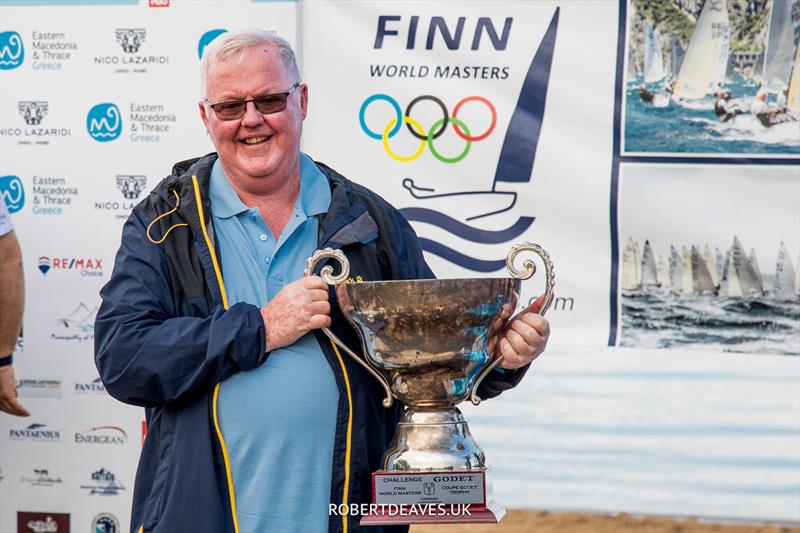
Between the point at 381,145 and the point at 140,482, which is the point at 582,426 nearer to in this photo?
the point at 381,145

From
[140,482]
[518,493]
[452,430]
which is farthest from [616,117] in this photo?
[140,482]

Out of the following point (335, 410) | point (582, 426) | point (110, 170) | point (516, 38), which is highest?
point (516, 38)

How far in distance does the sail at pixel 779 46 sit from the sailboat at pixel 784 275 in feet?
1.83

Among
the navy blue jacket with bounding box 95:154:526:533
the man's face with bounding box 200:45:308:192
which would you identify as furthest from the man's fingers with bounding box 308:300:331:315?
the man's face with bounding box 200:45:308:192

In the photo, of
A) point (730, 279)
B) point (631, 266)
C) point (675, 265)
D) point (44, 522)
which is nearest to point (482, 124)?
point (631, 266)

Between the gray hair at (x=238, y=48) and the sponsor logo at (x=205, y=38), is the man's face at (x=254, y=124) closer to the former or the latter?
the gray hair at (x=238, y=48)

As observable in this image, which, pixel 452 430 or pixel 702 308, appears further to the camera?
pixel 702 308

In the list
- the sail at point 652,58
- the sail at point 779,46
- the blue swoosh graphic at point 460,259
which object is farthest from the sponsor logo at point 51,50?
the sail at point 779,46

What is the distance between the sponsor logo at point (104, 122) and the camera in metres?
4.11

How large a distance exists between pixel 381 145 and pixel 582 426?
4.11ft

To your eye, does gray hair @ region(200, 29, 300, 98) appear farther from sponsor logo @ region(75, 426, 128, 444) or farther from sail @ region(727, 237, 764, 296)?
sponsor logo @ region(75, 426, 128, 444)

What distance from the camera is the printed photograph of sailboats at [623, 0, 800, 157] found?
3.67m

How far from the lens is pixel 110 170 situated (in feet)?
13.6

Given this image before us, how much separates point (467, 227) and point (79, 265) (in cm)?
151
